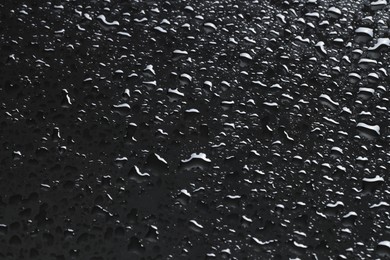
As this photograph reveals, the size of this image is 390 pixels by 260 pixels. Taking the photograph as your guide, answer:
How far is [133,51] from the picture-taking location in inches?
19.0

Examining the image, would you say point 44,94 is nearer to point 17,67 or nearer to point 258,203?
point 17,67

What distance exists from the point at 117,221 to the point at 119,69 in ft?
0.45

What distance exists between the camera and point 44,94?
46 centimetres

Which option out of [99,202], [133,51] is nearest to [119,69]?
[133,51]

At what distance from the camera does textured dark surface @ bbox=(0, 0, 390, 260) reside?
39 cm

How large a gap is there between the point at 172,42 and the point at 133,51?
1.3 inches

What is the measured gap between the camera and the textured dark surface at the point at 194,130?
387mm

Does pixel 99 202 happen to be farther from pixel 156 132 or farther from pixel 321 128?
pixel 321 128

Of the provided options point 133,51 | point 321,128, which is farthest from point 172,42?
point 321,128

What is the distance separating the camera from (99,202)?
40 cm

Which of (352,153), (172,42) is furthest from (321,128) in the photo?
(172,42)

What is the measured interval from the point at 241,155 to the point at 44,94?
0.54 feet

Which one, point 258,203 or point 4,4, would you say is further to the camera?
point 4,4

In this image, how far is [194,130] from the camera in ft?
1.44
